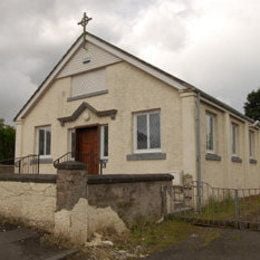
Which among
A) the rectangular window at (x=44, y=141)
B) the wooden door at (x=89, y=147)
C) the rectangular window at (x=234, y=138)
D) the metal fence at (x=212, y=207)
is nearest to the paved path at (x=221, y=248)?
the metal fence at (x=212, y=207)

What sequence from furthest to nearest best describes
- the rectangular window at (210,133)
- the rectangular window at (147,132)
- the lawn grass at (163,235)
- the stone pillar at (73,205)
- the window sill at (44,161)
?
the window sill at (44,161) → the rectangular window at (210,133) → the rectangular window at (147,132) → the lawn grass at (163,235) → the stone pillar at (73,205)

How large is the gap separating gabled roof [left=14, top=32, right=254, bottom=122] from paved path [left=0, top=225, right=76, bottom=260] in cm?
679

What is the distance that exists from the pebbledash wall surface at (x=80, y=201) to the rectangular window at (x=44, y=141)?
7.71 metres

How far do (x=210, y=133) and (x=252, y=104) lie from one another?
77.2ft

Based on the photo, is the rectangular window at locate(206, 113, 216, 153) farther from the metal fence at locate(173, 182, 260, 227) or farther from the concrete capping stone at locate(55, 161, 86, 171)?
the concrete capping stone at locate(55, 161, 86, 171)

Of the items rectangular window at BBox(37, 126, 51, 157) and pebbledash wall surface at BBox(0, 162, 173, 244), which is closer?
pebbledash wall surface at BBox(0, 162, 173, 244)

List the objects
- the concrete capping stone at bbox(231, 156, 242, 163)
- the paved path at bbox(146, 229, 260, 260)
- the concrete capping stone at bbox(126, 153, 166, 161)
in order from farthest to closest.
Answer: the concrete capping stone at bbox(231, 156, 242, 163) → the concrete capping stone at bbox(126, 153, 166, 161) → the paved path at bbox(146, 229, 260, 260)

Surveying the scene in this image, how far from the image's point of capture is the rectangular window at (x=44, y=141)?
1797 centimetres

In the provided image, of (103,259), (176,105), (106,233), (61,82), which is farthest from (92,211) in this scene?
(61,82)

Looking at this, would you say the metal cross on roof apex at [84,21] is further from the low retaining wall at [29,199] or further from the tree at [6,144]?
the tree at [6,144]

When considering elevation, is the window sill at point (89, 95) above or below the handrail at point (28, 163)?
above

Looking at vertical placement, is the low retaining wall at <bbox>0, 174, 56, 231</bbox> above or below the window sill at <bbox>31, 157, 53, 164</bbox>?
below

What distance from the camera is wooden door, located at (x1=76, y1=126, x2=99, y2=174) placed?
15852 millimetres

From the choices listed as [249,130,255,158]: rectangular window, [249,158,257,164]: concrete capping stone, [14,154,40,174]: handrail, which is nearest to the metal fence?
[249,158,257,164]: concrete capping stone
